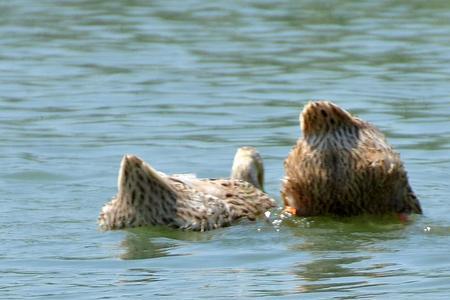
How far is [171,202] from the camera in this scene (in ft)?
39.6

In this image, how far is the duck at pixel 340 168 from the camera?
1216 centimetres

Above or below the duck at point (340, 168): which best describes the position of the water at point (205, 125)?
below

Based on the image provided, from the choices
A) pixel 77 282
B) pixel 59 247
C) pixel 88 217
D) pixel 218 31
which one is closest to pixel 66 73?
pixel 218 31

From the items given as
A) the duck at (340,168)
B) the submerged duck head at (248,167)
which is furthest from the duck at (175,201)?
the submerged duck head at (248,167)

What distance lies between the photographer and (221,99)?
762 inches

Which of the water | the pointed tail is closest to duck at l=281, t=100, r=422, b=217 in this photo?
the water

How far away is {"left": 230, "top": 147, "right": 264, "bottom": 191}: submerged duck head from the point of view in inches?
527

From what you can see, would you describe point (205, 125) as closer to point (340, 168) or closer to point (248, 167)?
point (248, 167)

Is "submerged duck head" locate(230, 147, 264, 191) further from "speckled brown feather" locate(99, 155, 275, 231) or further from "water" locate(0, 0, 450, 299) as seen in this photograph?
"water" locate(0, 0, 450, 299)

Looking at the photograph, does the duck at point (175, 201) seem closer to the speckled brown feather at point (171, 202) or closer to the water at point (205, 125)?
the speckled brown feather at point (171, 202)

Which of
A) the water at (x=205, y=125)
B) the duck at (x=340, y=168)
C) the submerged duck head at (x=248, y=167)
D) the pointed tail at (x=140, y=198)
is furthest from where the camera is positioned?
the submerged duck head at (x=248, y=167)

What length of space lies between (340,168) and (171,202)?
126 centimetres

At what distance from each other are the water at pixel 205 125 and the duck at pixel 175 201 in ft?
0.39

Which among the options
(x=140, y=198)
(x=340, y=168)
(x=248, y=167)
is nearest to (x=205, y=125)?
(x=248, y=167)
